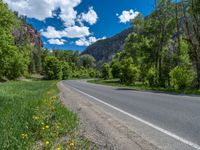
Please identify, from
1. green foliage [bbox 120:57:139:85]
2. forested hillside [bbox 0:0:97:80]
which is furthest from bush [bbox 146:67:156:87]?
forested hillside [bbox 0:0:97:80]

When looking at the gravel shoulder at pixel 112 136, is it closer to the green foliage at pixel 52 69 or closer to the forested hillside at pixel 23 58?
the forested hillside at pixel 23 58

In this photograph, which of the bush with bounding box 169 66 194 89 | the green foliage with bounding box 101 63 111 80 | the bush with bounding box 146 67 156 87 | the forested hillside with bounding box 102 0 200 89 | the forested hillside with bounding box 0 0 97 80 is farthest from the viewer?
the green foliage with bounding box 101 63 111 80

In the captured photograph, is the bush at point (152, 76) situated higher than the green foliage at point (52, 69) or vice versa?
the green foliage at point (52, 69)

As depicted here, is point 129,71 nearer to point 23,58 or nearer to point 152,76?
point 152,76

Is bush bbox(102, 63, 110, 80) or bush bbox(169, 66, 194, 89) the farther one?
bush bbox(102, 63, 110, 80)

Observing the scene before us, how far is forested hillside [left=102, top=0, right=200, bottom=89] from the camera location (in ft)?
92.8

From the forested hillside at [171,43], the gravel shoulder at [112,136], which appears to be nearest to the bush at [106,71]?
the forested hillside at [171,43]

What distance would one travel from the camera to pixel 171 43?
40125 mm

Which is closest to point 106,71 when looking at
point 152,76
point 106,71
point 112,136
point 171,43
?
point 106,71

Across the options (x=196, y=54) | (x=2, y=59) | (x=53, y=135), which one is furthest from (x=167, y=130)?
(x=196, y=54)

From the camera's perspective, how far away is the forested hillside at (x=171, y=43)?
2828 cm

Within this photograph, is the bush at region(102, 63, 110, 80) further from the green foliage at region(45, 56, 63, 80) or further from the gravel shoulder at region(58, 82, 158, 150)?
the gravel shoulder at region(58, 82, 158, 150)

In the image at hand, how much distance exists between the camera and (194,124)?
7.63 m

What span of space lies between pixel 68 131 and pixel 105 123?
73.1 inches
